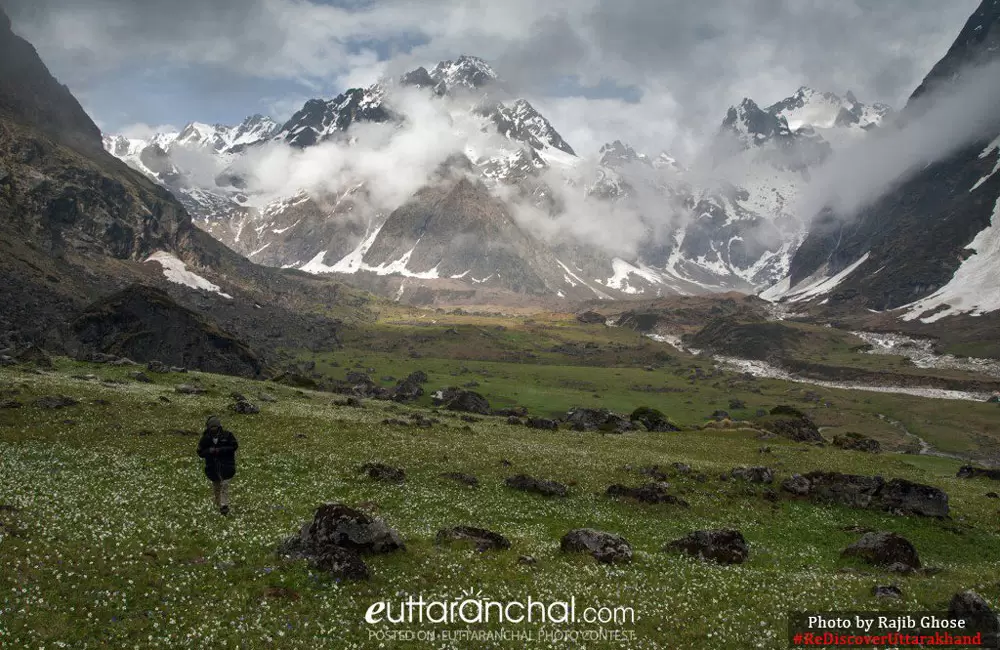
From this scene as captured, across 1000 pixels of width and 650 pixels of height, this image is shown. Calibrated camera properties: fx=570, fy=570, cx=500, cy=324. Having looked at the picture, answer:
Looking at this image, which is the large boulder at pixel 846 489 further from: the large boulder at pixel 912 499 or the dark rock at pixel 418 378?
the dark rock at pixel 418 378

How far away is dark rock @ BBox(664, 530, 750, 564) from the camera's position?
2378 cm

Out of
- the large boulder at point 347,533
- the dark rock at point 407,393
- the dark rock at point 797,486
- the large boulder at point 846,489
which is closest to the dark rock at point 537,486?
the large boulder at point 347,533

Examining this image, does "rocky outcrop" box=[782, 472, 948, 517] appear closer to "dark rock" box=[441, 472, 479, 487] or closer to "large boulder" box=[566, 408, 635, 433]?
"dark rock" box=[441, 472, 479, 487]

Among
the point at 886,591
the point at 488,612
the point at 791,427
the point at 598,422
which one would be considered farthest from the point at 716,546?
the point at 791,427

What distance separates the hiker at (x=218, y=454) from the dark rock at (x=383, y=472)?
10.1 metres

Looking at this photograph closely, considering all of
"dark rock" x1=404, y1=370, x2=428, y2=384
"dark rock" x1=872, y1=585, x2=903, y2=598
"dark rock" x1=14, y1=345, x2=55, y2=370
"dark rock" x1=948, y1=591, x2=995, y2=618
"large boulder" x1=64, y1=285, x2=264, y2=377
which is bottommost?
"dark rock" x1=872, y1=585, x2=903, y2=598

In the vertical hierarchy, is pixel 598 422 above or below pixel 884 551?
above

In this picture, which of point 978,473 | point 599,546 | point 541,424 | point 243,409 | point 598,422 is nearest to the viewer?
point 599,546

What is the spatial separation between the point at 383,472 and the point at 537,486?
921 centimetres

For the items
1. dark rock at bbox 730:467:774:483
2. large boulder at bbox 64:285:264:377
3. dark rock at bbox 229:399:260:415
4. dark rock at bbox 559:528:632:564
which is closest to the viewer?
dark rock at bbox 559:528:632:564

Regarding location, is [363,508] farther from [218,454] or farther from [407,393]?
[407,393]

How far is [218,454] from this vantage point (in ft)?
76.3

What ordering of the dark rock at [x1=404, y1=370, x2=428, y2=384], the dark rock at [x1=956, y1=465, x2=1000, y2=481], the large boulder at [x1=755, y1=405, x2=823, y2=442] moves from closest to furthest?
the dark rock at [x1=956, y1=465, x2=1000, y2=481]
the large boulder at [x1=755, y1=405, x2=823, y2=442]
the dark rock at [x1=404, y1=370, x2=428, y2=384]

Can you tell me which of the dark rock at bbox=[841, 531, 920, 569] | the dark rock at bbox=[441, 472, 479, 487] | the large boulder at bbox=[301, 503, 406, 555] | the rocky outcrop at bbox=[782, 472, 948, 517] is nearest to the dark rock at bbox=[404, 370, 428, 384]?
the dark rock at bbox=[441, 472, 479, 487]
